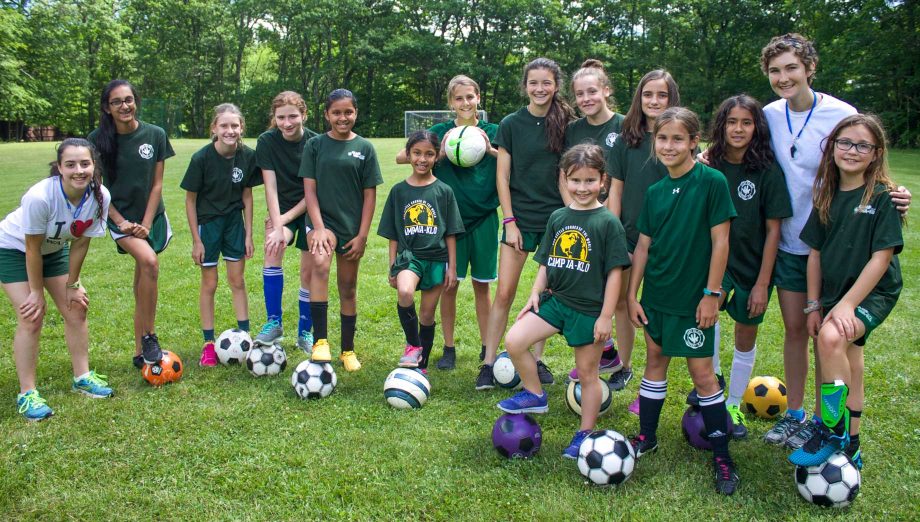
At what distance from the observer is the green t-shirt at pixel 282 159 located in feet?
17.8

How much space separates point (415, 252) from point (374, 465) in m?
1.78

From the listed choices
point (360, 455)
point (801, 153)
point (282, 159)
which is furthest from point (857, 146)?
point (282, 159)

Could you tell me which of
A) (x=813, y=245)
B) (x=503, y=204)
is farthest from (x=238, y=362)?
(x=813, y=245)

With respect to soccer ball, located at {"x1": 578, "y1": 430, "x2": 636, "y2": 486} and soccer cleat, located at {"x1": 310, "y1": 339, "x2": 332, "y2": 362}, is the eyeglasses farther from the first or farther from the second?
soccer cleat, located at {"x1": 310, "y1": 339, "x2": 332, "y2": 362}

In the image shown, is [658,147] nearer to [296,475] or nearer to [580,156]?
[580,156]

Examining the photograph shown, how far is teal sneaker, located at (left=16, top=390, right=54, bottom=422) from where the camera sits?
426 cm

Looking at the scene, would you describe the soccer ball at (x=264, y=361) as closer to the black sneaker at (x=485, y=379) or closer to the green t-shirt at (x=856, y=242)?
the black sneaker at (x=485, y=379)


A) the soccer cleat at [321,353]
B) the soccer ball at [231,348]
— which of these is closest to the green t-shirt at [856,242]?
the soccer cleat at [321,353]

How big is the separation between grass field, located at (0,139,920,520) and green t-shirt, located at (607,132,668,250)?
1.32m

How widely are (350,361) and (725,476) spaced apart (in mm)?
2916

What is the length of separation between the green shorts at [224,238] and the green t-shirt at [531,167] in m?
2.31

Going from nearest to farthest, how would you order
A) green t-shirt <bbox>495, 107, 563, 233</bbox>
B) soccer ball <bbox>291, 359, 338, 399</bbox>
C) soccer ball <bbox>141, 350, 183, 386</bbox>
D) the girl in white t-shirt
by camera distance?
the girl in white t-shirt → soccer ball <bbox>291, 359, 338, 399</bbox> → green t-shirt <bbox>495, 107, 563, 233</bbox> → soccer ball <bbox>141, 350, 183, 386</bbox>

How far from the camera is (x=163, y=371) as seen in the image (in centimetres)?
487

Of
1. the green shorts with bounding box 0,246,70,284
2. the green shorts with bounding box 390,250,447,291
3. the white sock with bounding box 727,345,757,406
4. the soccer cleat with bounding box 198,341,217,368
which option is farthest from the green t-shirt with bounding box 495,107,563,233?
the green shorts with bounding box 0,246,70,284
